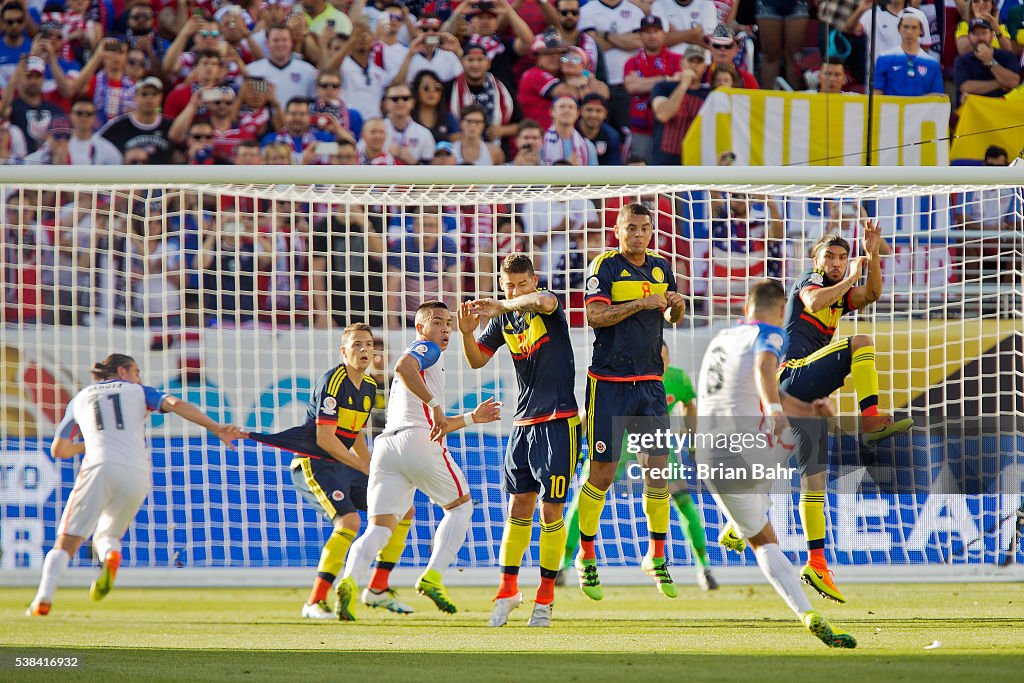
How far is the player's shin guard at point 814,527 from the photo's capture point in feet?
19.9

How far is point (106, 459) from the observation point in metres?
6.46

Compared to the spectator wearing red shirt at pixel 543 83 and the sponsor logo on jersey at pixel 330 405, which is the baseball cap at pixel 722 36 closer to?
the spectator wearing red shirt at pixel 543 83

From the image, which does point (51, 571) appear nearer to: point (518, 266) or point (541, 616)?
point (541, 616)

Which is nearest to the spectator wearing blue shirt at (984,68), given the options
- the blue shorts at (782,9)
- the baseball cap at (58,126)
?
the blue shorts at (782,9)

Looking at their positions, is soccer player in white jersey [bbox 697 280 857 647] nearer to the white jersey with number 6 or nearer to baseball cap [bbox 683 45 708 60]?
the white jersey with number 6

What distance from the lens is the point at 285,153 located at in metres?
10.5

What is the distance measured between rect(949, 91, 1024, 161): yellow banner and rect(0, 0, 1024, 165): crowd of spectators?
59cm

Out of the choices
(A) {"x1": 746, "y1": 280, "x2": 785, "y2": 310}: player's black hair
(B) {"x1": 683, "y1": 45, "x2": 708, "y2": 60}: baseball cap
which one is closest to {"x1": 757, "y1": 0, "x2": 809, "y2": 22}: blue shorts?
(B) {"x1": 683, "y1": 45, "x2": 708, "y2": 60}: baseball cap

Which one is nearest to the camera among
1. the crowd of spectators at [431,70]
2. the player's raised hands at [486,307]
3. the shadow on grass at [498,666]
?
the shadow on grass at [498,666]

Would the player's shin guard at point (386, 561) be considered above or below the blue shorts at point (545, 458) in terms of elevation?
below

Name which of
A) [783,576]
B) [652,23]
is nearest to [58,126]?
[652,23]

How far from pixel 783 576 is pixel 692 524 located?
191cm

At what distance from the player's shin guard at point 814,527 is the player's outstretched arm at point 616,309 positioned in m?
1.38

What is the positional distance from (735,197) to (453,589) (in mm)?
3335
